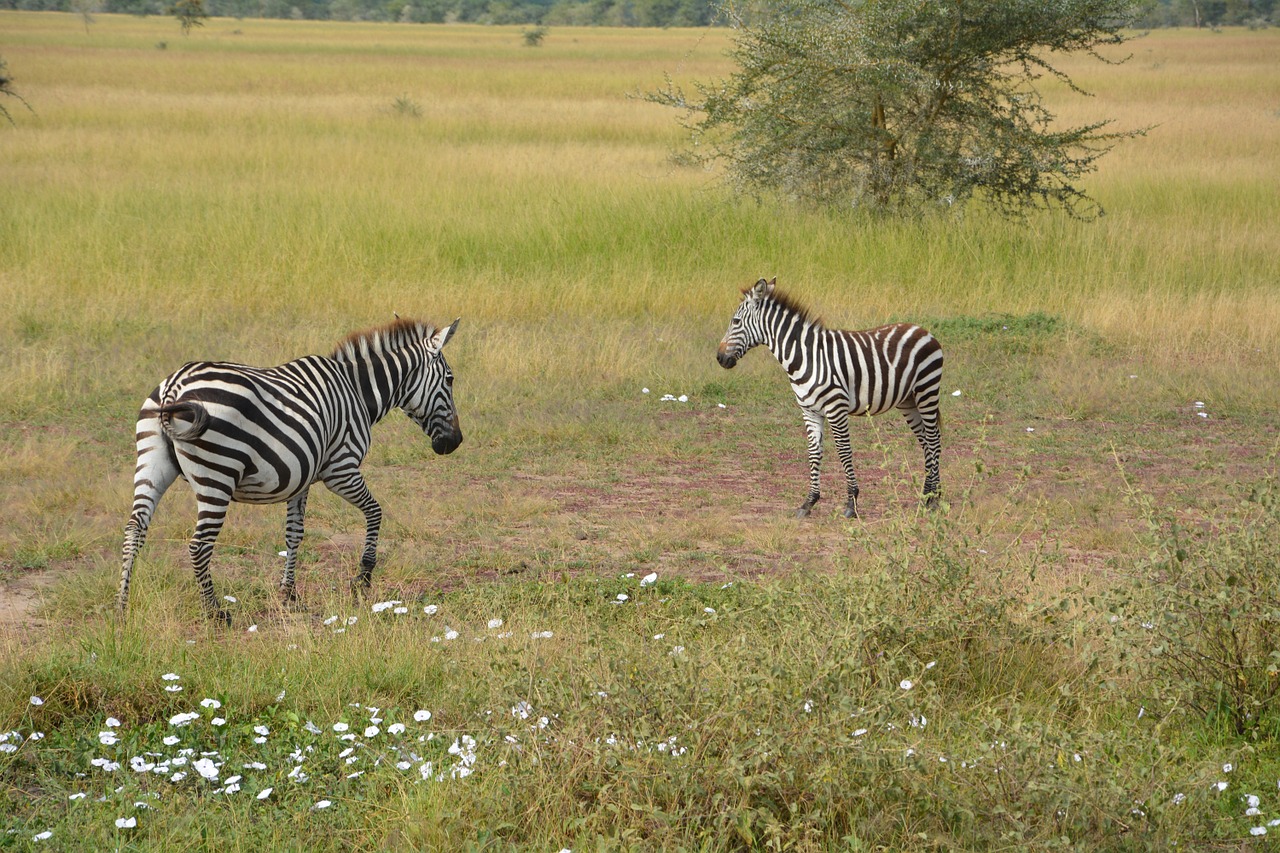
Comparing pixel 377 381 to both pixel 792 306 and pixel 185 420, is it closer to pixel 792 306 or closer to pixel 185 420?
pixel 185 420

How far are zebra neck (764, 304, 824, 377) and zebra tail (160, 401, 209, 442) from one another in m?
3.83

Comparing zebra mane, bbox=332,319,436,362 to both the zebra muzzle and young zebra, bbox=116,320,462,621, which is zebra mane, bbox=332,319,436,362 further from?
the zebra muzzle

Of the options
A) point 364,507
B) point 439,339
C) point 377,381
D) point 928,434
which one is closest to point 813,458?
point 928,434

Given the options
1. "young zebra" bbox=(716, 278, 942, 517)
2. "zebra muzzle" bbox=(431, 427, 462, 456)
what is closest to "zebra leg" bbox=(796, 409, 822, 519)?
"young zebra" bbox=(716, 278, 942, 517)

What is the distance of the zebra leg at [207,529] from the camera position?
5.46 meters

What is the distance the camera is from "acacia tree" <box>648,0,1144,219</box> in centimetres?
1501

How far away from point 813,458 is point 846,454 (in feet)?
0.68

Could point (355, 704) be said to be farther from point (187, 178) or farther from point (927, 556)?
point (187, 178)

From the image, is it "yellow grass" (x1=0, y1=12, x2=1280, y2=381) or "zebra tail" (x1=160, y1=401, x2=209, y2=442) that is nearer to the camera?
"zebra tail" (x1=160, y1=401, x2=209, y2=442)

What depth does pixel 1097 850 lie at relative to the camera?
3418mm

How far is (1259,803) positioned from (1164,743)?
0.51m

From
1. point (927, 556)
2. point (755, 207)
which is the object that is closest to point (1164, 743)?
point (927, 556)

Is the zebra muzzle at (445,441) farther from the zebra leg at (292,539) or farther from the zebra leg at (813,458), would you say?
the zebra leg at (813,458)

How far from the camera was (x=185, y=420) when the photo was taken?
17.5ft
